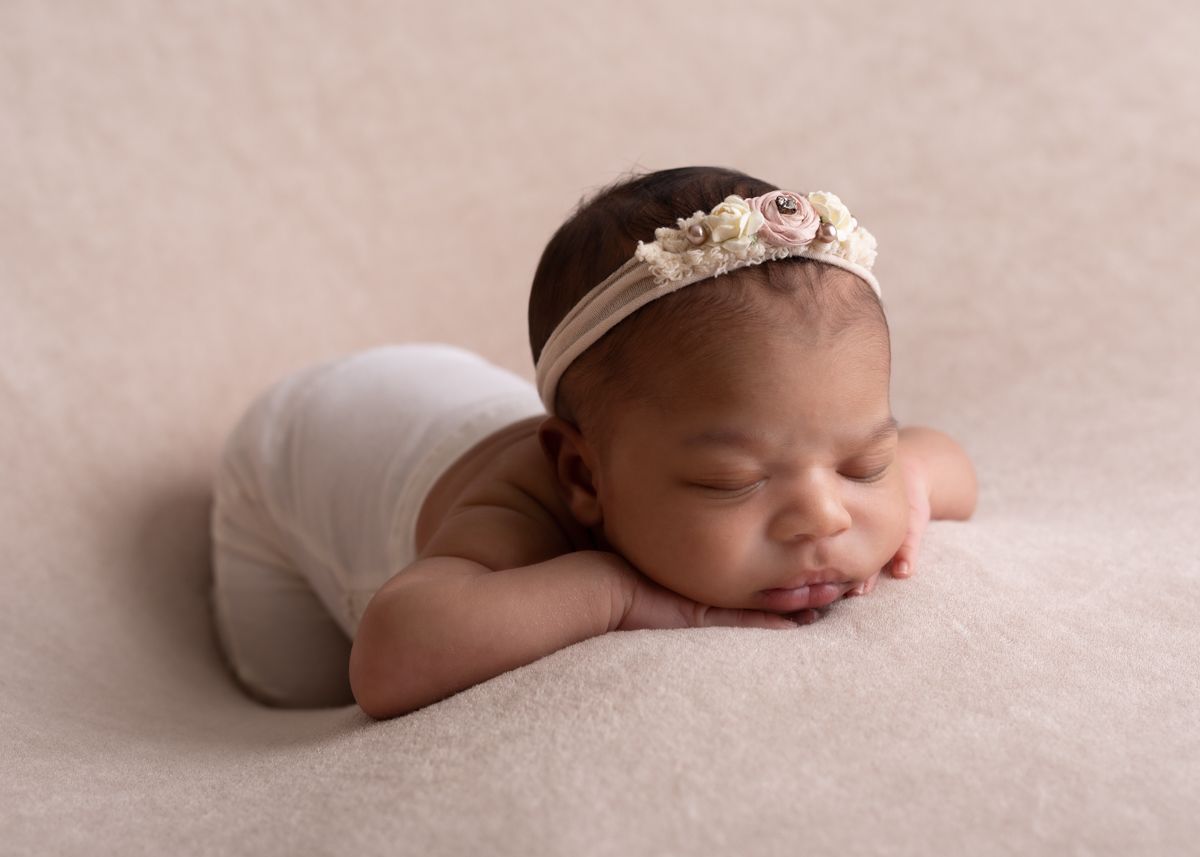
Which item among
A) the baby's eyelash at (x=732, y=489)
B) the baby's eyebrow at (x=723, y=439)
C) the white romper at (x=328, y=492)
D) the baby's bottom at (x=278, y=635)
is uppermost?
the baby's eyebrow at (x=723, y=439)

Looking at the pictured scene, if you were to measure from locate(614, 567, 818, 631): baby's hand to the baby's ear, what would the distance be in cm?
11

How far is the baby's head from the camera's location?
1169mm

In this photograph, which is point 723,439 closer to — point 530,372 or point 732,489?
point 732,489

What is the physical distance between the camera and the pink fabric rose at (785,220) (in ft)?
3.96

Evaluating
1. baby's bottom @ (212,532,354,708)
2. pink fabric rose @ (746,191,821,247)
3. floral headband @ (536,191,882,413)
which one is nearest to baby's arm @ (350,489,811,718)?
floral headband @ (536,191,882,413)

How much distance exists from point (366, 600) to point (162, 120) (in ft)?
3.94

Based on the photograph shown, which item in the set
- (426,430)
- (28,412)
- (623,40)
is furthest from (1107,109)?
(28,412)

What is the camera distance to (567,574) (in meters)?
1.20

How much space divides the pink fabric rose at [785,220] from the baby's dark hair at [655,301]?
24 millimetres

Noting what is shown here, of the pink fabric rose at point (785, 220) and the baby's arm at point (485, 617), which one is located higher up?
the pink fabric rose at point (785, 220)

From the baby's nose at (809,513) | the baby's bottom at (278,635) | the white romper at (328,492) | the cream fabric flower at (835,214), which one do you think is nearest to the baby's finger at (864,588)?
the baby's nose at (809,513)

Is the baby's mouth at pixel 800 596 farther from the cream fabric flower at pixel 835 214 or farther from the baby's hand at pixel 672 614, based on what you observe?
the cream fabric flower at pixel 835 214

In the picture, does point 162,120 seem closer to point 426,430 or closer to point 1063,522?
point 426,430

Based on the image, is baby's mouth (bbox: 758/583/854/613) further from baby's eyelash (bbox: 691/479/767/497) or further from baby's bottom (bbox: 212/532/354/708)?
baby's bottom (bbox: 212/532/354/708)
